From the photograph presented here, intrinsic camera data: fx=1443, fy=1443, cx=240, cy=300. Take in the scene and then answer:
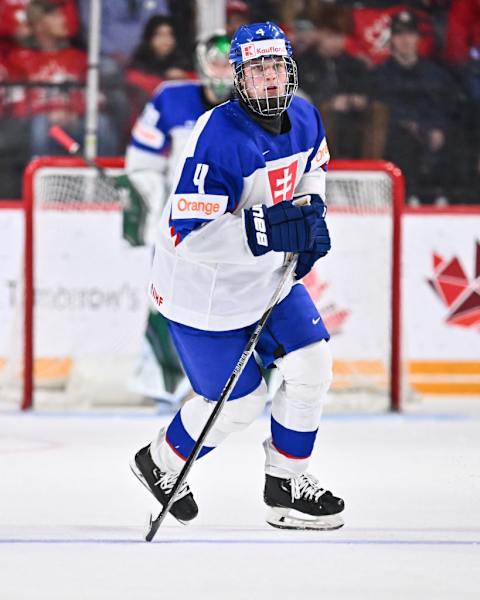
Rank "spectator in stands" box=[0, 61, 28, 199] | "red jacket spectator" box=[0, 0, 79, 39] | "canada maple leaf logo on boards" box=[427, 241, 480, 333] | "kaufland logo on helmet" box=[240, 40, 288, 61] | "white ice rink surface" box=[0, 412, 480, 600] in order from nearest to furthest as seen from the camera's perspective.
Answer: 1. "white ice rink surface" box=[0, 412, 480, 600]
2. "kaufland logo on helmet" box=[240, 40, 288, 61]
3. "canada maple leaf logo on boards" box=[427, 241, 480, 333]
4. "spectator in stands" box=[0, 61, 28, 199]
5. "red jacket spectator" box=[0, 0, 79, 39]

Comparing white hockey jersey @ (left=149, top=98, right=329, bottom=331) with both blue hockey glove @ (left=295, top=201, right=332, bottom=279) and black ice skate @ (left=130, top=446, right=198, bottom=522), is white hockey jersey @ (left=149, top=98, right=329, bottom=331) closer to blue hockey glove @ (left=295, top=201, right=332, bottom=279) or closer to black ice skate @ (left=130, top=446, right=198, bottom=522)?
blue hockey glove @ (left=295, top=201, right=332, bottom=279)

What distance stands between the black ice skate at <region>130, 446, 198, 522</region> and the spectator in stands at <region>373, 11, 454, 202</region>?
3439 millimetres

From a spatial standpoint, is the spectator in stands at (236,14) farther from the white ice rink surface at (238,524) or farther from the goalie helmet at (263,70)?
the goalie helmet at (263,70)

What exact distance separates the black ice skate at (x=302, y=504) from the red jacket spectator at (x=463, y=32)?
12.7ft

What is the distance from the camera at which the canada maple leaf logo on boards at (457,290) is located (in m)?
5.44

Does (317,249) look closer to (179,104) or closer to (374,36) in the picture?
(179,104)

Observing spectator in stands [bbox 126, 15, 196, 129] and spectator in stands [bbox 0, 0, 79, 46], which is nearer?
spectator in stands [bbox 126, 15, 196, 129]

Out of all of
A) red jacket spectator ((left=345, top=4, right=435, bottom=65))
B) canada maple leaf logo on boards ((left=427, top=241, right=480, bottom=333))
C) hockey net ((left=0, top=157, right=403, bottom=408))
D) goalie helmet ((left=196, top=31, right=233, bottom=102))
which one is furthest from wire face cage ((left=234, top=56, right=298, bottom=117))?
red jacket spectator ((left=345, top=4, right=435, bottom=65))

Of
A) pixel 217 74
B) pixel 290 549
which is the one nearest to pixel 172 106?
pixel 217 74

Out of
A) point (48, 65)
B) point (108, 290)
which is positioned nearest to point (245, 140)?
point (108, 290)

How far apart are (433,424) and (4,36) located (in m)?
2.96

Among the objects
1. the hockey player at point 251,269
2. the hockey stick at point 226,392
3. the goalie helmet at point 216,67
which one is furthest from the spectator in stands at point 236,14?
the hockey stick at point 226,392

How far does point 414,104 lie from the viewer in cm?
666

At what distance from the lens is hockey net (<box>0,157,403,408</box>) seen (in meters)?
5.33
